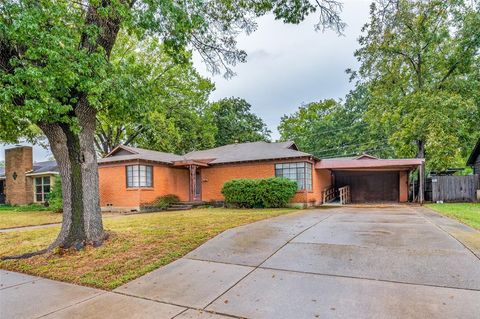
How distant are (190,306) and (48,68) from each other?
179 inches

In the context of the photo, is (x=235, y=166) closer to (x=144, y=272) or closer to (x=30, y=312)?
(x=144, y=272)

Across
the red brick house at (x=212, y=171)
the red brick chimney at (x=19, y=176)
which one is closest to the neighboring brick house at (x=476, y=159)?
the red brick house at (x=212, y=171)

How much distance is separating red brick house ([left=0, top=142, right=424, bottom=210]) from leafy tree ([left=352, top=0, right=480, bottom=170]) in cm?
262

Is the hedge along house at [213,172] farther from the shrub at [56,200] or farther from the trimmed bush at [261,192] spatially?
the shrub at [56,200]

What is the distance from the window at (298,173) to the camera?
15.9 meters

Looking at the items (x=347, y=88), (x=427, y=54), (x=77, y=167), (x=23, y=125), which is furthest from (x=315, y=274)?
(x=347, y=88)

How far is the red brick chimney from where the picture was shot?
862 inches

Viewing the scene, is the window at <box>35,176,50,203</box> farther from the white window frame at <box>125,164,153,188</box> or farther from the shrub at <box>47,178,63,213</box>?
the white window frame at <box>125,164,153,188</box>

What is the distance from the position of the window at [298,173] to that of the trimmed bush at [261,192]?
829 mm

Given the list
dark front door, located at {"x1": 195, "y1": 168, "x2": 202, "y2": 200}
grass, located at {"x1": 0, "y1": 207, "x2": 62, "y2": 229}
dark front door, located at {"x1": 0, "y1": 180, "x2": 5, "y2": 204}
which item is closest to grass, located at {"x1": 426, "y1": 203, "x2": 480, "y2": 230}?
dark front door, located at {"x1": 195, "y1": 168, "x2": 202, "y2": 200}

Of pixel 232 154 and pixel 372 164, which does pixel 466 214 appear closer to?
pixel 372 164

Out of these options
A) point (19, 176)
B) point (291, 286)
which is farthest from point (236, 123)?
point (291, 286)

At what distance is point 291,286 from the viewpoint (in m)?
3.91

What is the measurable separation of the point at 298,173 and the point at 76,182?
12.1m
